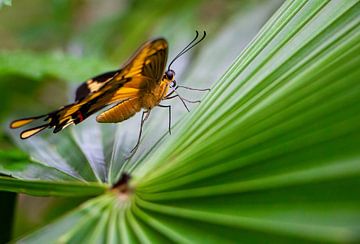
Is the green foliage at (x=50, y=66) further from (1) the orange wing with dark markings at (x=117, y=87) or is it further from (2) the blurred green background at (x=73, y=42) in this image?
(1) the orange wing with dark markings at (x=117, y=87)

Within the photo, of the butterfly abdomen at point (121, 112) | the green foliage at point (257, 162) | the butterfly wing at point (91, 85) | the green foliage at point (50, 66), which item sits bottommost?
the green foliage at point (257, 162)

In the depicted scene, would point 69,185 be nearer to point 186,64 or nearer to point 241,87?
point 241,87

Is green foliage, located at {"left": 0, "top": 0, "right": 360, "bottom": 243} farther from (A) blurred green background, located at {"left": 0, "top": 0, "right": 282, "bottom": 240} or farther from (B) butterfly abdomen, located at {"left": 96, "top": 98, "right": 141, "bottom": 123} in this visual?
(A) blurred green background, located at {"left": 0, "top": 0, "right": 282, "bottom": 240}

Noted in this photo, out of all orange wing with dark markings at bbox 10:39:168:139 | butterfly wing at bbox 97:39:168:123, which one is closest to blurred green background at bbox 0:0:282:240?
orange wing with dark markings at bbox 10:39:168:139

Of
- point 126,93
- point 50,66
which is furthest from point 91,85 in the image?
point 50,66

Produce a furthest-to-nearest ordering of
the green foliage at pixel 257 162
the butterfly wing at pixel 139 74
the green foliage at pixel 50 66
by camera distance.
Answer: the green foliage at pixel 50 66 → the butterfly wing at pixel 139 74 → the green foliage at pixel 257 162

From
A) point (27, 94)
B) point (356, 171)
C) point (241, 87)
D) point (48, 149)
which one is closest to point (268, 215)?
point (356, 171)

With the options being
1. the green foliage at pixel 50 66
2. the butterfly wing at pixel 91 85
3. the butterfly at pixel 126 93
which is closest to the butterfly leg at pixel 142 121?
the butterfly at pixel 126 93
